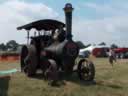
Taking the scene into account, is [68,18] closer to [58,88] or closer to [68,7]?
[68,7]

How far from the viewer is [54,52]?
1927 cm

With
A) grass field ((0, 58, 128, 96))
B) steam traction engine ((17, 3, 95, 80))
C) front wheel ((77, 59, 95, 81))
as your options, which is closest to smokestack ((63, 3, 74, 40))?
steam traction engine ((17, 3, 95, 80))

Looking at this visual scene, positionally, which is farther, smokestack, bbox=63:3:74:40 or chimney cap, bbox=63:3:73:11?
Result: chimney cap, bbox=63:3:73:11

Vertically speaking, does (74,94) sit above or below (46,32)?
below

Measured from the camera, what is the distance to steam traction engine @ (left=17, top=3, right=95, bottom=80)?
18.6m

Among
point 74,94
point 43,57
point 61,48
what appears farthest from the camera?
point 43,57

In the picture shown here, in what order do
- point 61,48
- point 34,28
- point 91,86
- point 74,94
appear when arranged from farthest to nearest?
point 34,28, point 61,48, point 91,86, point 74,94

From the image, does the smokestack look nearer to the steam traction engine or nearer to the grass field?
the steam traction engine

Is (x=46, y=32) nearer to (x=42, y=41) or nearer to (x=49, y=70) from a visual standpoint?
(x=42, y=41)

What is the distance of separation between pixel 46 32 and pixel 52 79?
15.7 feet

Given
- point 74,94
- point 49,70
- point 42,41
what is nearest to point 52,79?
point 49,70

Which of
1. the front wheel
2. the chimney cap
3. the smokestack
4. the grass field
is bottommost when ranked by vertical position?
the grass field

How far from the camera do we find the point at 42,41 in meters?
21.1

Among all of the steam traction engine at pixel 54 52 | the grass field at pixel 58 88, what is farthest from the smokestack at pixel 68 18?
the grass field at pixel 58 88
